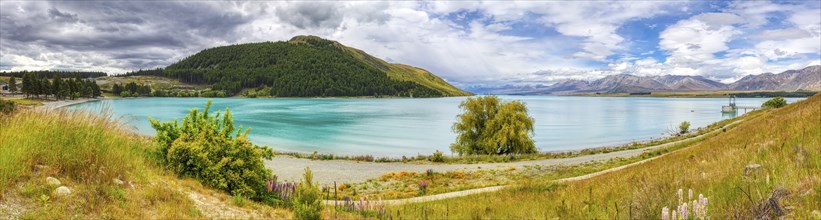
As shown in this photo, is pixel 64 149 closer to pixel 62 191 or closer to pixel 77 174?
pixel 77 174

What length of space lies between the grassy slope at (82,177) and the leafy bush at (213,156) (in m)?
0.82

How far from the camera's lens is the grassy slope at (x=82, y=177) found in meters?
6.37

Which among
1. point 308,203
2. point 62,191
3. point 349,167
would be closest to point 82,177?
point 62,191

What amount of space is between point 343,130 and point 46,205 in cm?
8856

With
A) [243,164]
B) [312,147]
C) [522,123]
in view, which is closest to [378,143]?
[312,147]

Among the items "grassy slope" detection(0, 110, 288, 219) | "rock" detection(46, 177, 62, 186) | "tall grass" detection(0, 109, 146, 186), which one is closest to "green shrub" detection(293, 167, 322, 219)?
"grassy slope" detection(0, 110, 288, 219)

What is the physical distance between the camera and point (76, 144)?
26.1 ft

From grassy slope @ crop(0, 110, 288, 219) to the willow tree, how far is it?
42.1 meters

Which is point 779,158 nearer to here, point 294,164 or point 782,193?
point 782,193

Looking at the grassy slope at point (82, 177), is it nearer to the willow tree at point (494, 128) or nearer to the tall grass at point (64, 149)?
the tall grass at point (64, 149)

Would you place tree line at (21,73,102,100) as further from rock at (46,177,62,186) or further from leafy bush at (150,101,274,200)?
rock at (46,177,62,186)

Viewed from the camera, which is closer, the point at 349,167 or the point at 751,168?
the point at 751,168

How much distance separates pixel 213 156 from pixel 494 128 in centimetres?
4231

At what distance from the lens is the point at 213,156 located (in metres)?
10.9
